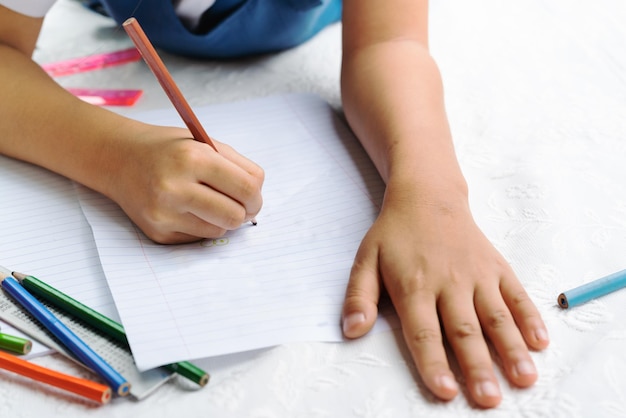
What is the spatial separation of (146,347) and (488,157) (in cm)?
31

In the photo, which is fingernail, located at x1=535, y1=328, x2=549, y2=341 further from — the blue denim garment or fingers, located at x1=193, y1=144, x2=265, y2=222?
the blue denim garment

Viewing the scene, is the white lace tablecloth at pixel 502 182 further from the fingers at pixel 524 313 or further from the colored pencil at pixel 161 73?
the colored pencil at pixel 161 73

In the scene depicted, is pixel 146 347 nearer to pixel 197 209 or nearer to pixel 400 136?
pixel 197 209

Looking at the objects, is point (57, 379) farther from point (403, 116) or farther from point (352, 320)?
point (403, 116)

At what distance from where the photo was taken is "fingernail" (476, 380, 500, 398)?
0.35 m

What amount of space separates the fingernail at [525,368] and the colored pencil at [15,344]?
269 mm

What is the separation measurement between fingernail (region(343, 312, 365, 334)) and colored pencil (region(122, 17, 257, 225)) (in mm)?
151

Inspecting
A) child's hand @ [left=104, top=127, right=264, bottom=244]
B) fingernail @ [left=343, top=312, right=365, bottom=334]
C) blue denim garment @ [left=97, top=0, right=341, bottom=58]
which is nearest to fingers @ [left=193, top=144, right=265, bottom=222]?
child's hand @ [left=104, top=127, right=264, bottom=244]

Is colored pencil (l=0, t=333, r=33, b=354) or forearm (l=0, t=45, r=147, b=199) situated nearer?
colored pencil (l=0, t=333, r=33, b=354)

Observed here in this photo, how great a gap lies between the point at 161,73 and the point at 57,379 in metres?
0.18

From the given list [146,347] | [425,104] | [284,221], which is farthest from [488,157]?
[146,347]

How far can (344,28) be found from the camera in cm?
62

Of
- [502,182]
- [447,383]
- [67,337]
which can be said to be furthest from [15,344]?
[502,182]

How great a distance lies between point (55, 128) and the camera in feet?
1.72
